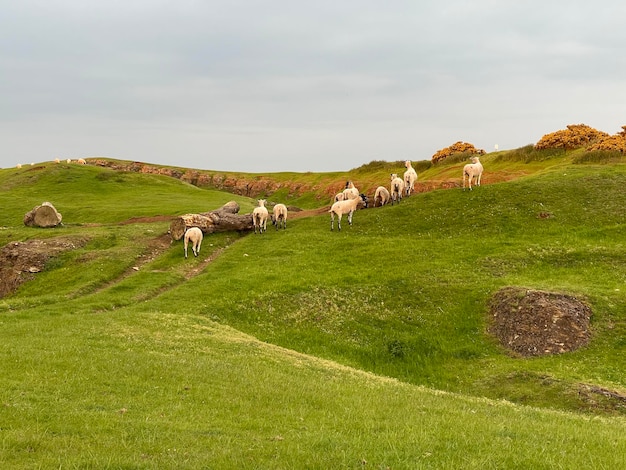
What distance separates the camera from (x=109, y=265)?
34688mm

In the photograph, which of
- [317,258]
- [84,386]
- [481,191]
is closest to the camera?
[84,386]

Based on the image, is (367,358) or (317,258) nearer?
(367,358)

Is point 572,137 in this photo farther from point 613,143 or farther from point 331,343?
point 331,343

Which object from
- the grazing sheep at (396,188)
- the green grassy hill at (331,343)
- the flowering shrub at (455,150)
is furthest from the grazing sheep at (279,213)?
the flowering shrub at (455,150)

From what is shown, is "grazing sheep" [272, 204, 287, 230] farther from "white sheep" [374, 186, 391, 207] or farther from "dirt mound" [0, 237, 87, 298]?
"dirt mound" [0, 237, 87, 298]

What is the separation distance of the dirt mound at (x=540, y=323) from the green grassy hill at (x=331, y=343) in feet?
1.69

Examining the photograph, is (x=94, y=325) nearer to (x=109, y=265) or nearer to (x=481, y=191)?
(x=109, y=265)

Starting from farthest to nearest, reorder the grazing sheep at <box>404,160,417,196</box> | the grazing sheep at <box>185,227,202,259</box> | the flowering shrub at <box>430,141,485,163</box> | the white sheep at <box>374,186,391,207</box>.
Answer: the flowering shrub at <box>430,141,485,163</box> → the grazing sheep at <box>404,160,417,196</box> → the white sheep at <box>374,186,391,207</box> → the grazing sheep at <box>185,227,202,259</box>

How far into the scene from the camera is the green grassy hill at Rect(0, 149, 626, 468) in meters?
9.20

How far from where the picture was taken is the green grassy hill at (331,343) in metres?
9.20

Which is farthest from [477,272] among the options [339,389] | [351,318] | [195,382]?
[195,382]

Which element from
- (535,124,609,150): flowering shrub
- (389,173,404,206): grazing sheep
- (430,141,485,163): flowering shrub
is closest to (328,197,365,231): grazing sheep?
(389,173,404,206): grazing sheep

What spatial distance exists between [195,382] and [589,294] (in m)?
19.1

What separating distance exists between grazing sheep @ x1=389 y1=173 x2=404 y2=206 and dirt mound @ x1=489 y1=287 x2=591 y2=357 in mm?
20182
